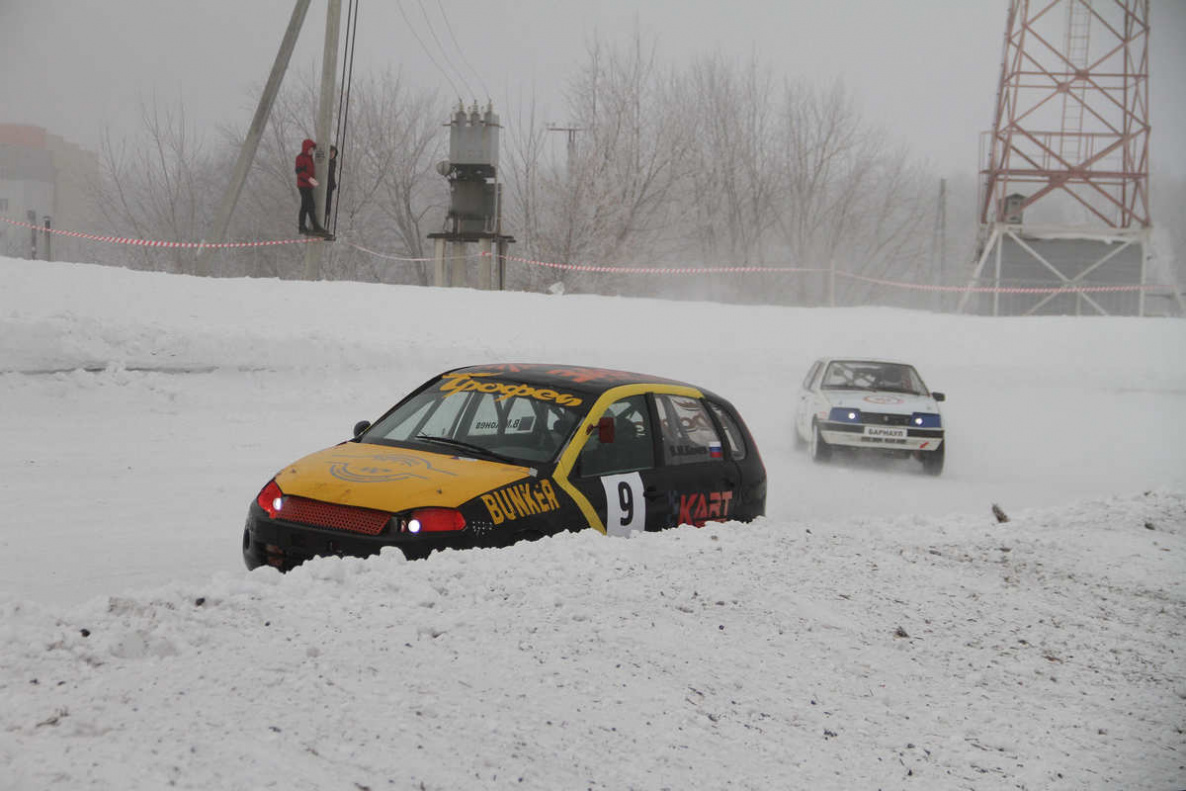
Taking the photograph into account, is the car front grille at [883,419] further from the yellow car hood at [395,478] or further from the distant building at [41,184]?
the distant building at [41,184]

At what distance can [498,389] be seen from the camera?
249 inches

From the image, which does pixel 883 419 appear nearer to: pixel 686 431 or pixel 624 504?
pixel 686 431

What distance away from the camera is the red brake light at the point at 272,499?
5.25 meters

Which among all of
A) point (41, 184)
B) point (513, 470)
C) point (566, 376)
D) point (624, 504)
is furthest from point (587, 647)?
point (41, 184)

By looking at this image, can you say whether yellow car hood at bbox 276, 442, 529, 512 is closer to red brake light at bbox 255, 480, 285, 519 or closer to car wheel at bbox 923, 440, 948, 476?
red brake light at bbox 255, 480, 285, 519

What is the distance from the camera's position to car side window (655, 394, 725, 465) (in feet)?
20.7

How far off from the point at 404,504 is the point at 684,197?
1317 inches

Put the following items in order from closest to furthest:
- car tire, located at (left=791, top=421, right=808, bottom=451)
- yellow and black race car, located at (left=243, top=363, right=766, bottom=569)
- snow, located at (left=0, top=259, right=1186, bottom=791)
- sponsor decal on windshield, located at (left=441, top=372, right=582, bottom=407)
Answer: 1. snow, located at (left=0, top=259, right=1186, bottom=791)
2. yellow and black race car, located at (left=243, top=363, right=766, bottom=569)
3. sponsor decal on windshield, located at (left=441, top=372, right=582, bottom=407)
4. car tire, located at (left=791, top=421, right=808, bottom=451)

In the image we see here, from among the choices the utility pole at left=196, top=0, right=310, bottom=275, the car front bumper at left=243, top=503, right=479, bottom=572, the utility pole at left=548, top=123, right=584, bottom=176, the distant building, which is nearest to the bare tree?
the distant building

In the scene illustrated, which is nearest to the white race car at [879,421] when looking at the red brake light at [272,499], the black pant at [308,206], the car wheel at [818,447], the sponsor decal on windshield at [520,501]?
the car wheel at [818,447]

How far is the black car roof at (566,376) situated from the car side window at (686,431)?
0.55 feet

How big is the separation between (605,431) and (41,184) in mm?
34858

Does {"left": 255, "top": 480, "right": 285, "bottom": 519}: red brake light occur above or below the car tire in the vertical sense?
above

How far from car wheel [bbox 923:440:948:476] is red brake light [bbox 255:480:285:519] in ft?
29.2
